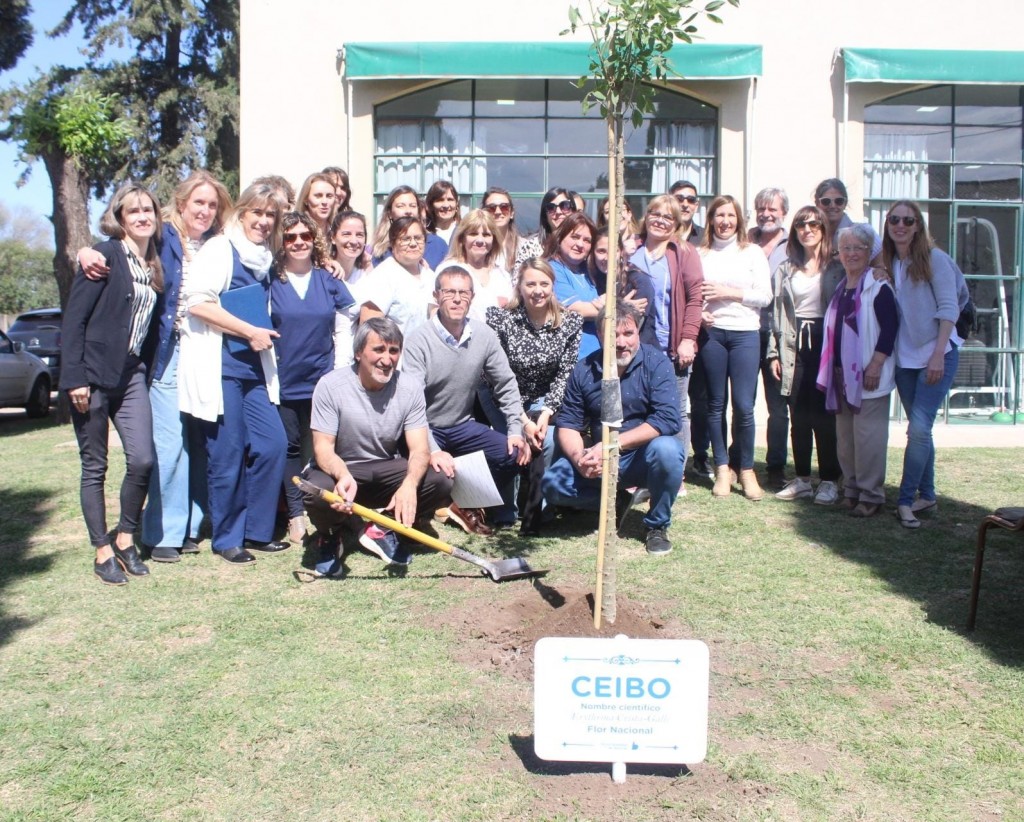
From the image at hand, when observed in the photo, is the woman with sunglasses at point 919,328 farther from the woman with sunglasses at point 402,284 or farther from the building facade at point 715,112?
the building facade at point 715,112

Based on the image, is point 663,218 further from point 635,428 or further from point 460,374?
point 460,374

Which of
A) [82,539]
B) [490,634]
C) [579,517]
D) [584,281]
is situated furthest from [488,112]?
[490,634]

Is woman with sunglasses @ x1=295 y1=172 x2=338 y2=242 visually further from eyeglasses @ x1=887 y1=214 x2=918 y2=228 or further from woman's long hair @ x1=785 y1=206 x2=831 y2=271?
eyeglasses @ x1=887 y1=214 x2=918 y2=228

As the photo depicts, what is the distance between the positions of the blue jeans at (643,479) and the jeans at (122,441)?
88.6 inches

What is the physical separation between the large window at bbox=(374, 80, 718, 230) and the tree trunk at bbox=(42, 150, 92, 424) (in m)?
4.35

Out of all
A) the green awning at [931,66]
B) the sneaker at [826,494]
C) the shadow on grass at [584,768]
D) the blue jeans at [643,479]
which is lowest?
the shadow on grass at [584,768]

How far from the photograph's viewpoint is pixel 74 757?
11.3 feet

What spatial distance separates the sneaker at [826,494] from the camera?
690 cm

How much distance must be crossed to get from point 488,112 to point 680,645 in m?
8.67

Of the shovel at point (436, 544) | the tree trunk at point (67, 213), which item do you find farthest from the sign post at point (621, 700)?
the tree trunk at point (67, 213)

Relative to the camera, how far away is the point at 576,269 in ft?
21.6

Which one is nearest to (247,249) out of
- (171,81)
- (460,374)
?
(460,374)

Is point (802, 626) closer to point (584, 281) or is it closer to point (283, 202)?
point (584, 281)

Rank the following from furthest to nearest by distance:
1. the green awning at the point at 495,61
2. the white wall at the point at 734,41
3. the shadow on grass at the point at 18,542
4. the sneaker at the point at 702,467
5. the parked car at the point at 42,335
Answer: the parked car at the point at 42,335, the white wall at the point at 734,41, the green awning at the point at 495,61, the sneaker at the point at 702,467, the shadow on grass at the point at 18,542
